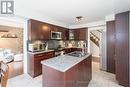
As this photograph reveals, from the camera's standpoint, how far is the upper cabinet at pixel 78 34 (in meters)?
5.77

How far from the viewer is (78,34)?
6.05 metres

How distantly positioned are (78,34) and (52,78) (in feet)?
14.6

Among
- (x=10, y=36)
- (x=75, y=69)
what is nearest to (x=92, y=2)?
(x=75, y=69)

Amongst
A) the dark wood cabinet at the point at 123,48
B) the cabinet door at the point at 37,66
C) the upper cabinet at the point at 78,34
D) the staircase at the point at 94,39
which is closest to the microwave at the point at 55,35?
the upper cabinet at the point at 78,34

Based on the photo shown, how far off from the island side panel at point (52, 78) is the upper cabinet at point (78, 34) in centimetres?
416

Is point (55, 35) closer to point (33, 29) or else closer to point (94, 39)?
point (33, 29)

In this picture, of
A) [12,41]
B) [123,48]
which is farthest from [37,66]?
[12,41]

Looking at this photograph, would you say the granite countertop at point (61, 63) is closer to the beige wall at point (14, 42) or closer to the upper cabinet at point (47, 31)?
the upper cabinet at point (47, 31)

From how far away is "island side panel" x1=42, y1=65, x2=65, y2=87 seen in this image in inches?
67.4

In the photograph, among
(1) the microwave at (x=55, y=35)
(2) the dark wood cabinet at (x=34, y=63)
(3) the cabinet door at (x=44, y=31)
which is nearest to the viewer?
(2) the dark wood cabinet at (x=34, y=63)

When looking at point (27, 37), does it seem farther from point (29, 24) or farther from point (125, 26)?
point (125, 26)

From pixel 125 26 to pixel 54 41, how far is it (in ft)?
11.1

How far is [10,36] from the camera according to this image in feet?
25.0

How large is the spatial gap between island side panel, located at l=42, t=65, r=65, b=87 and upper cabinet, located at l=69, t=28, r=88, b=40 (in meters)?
4.16
